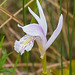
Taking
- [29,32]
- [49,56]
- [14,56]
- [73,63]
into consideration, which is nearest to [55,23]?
[49,56]

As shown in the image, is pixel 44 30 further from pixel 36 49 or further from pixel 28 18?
pixel 28 18

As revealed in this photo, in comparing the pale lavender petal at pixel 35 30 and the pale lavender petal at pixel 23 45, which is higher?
the pale lavender petal at pixel 35 30

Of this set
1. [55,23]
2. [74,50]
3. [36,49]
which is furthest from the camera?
[74,50]

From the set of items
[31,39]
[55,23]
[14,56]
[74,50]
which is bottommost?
[74,50]

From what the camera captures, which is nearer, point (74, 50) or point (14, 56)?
point (14, 56)

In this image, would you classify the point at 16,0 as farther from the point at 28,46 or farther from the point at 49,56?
the point at 28,46

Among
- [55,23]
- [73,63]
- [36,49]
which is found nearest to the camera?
[73,63]

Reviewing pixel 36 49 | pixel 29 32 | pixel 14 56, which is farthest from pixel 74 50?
pixel 29 32

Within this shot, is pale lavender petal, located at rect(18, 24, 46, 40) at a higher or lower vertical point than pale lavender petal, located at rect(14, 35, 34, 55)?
higher

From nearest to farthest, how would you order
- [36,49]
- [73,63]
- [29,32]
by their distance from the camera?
[29,32] → [73,63] → [36,49]

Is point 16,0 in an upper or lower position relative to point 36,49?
upper
